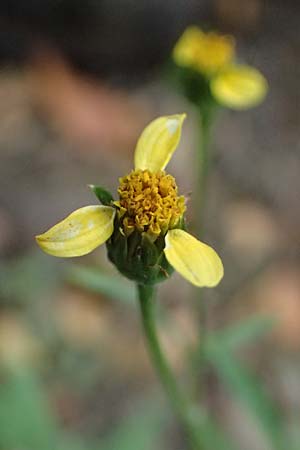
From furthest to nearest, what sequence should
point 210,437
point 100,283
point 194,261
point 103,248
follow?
point 103,248
point 210,437
point 100,283
point 194,261

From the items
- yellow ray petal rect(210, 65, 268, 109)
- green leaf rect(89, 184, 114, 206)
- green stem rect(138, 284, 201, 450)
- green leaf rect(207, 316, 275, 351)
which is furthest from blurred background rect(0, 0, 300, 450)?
yellow ray petal rect(210, 65, 268, 109)

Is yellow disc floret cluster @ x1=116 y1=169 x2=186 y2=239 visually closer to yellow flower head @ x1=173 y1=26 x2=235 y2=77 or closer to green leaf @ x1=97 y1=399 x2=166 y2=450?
yellow flower head @ x1=173 y1=26 x2=235 y2=77

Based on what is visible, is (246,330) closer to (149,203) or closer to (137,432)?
(137,432)

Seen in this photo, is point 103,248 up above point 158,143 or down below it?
below

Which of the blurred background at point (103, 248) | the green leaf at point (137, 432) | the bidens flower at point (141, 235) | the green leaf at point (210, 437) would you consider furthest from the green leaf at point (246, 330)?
the bidens flower at point (141, 235)

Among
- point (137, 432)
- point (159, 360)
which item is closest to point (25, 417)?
point (137, 432)

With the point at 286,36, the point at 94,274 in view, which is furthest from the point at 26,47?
the point at 94,274

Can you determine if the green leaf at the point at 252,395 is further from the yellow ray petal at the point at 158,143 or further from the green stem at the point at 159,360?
the yellow ray petal at the point at 158,143
